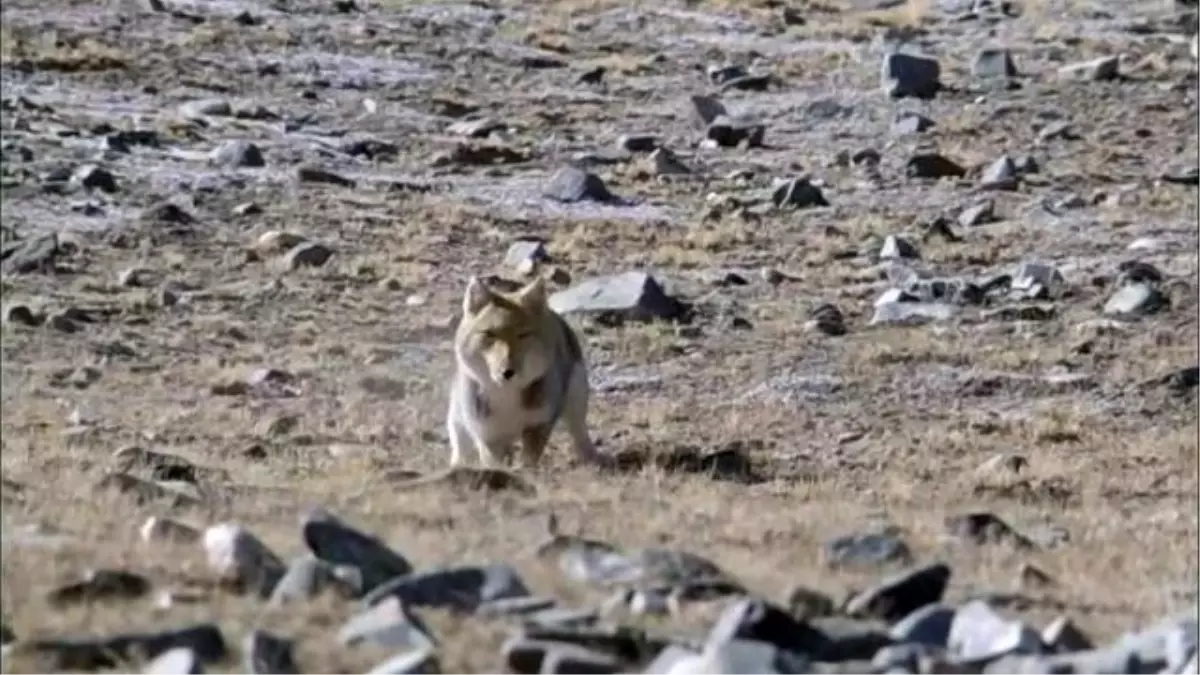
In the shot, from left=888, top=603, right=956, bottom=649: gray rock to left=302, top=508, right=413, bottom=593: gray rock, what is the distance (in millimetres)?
1431

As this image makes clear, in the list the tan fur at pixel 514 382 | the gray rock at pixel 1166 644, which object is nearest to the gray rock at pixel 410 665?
the gray rock at pixel 1166 644

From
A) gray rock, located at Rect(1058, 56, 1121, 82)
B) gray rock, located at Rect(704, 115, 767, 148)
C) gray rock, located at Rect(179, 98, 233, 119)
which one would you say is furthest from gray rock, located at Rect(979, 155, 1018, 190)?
gray rock, located at Rect(179, 98, 233, 119)

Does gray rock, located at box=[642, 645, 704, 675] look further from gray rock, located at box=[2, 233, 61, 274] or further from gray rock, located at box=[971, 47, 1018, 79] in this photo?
gray rock, located at box=[971, 47, 1018, 79]

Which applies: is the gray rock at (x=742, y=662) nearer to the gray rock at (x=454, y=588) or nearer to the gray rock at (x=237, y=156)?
the gray rock at (x=454, y=588)

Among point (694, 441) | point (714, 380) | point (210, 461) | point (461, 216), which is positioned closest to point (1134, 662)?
point (210, 461)

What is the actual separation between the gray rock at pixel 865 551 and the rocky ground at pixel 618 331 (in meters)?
0.02

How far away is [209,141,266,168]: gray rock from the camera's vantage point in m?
25.2

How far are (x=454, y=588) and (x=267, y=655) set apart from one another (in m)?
0.86

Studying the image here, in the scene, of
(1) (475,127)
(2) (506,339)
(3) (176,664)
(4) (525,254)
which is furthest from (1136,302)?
(3) (176,664)

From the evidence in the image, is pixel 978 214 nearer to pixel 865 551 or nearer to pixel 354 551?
pixel 865 551

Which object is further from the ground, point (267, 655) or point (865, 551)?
point (267, 655)

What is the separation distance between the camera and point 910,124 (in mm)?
31203

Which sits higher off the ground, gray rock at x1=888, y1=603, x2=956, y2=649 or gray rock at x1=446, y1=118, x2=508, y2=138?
gray rock at x1=888, y1=603, x2=956, y2=649

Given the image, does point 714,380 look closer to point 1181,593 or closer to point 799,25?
point 1181,593
